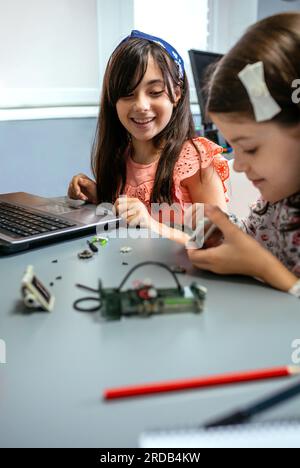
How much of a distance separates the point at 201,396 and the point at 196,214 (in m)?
0.39

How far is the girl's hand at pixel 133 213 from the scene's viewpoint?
810 mm

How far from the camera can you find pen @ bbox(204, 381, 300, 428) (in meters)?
0.30

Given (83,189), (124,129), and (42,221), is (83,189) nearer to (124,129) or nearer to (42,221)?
(124,129)

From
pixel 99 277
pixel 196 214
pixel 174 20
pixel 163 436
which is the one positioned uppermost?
pixel 174 20

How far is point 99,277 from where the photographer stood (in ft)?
1.90

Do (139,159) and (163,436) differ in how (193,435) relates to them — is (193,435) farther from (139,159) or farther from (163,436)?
(139,159)

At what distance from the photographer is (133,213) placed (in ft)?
2.69

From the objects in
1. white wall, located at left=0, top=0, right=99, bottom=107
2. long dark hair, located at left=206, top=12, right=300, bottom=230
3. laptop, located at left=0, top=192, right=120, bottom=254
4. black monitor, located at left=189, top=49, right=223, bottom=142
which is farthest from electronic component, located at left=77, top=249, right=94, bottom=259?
white wall, located at left=0, top=0, right=99, bottom=107

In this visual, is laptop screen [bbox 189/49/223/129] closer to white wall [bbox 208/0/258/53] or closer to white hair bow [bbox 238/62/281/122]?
white wall [bbox 208/0/258/53]

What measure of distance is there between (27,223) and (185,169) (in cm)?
43

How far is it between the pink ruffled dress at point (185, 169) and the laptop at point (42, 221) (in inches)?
6.5

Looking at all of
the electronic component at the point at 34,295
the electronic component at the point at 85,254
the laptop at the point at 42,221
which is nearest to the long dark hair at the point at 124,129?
the laptop at the point at 42,221

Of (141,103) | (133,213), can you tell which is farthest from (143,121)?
(133,213)

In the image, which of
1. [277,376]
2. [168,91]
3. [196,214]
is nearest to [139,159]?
[168,91]
